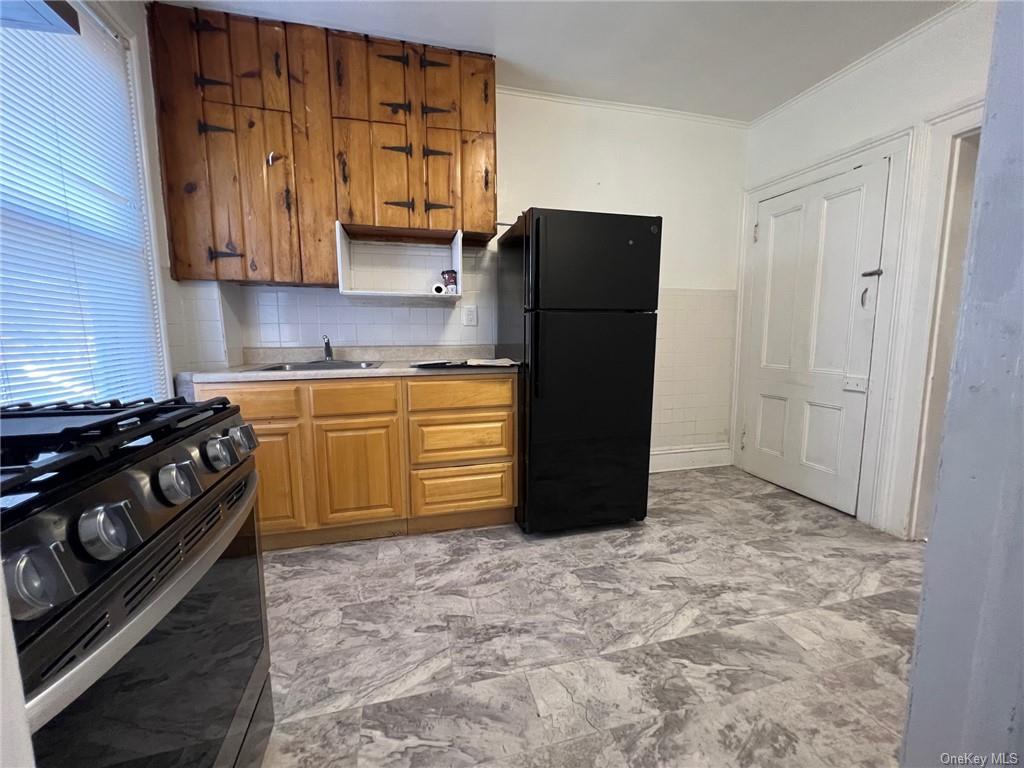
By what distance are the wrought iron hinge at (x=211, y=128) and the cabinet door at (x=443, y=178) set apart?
0.95 metres

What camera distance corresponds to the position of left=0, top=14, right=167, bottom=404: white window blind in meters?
1.17

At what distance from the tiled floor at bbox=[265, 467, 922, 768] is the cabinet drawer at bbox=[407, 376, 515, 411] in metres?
→ 0.72

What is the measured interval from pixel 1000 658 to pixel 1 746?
0.86 m

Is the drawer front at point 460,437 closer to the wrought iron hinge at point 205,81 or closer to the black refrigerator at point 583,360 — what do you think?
the black refrigerator at point 583,360

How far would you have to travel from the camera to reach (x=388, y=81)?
2166 mm

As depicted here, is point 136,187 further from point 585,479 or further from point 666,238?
point 666,238

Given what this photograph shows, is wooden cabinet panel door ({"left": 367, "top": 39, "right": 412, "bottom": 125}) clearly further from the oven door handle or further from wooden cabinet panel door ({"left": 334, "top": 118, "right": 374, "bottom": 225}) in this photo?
the oven door handle

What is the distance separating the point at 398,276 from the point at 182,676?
7.29ft

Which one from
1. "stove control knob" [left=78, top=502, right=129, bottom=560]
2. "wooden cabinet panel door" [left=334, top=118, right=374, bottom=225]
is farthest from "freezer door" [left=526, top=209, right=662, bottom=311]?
"stove control knob" [left=78, top=502, right=129, bottom=560]

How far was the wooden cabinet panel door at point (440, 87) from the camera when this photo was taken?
221cm

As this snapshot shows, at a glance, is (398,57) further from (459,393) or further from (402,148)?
(459,393)

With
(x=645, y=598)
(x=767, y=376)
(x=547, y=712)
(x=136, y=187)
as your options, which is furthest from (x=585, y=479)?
(x=136, y=187)

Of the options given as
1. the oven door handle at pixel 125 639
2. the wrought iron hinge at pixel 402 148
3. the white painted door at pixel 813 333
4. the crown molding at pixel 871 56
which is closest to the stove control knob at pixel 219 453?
the oven door handle at pixel 125 639

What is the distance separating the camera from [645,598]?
1.72 metres
